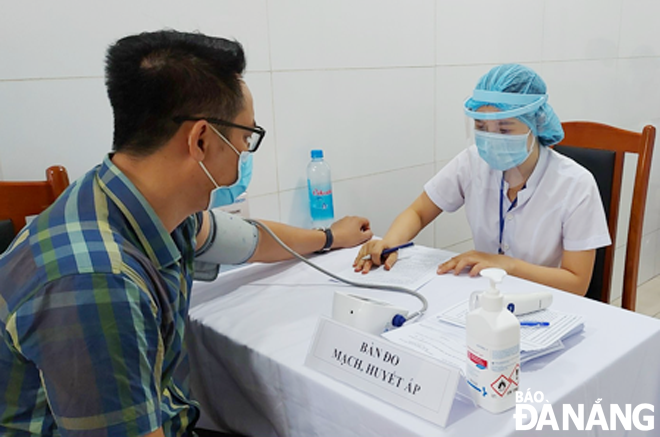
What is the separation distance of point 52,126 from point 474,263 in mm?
1024

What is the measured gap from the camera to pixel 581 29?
260cm

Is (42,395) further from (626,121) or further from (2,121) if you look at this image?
(626,121)

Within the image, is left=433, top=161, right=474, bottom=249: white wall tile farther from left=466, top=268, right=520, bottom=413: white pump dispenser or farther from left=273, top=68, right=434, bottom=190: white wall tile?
left=466, top=268, right=520, bottom=413: white pump dispenser

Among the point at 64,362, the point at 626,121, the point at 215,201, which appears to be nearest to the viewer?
the point at 64,362

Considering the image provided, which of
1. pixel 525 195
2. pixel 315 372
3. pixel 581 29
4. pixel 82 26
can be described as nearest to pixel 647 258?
pixel 581 29

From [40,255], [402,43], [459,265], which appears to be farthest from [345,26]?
[40,255]

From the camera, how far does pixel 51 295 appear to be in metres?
0.63

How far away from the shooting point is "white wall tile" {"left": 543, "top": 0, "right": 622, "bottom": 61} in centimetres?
245

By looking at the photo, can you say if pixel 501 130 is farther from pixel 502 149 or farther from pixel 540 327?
pixel 540 327

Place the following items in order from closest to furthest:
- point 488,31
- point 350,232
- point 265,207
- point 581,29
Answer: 1. point 350,232
2. point 265,207
3. point 488,31
4. point 581,29

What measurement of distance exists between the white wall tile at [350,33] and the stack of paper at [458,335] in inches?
38.1

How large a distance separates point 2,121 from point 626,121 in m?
2.92

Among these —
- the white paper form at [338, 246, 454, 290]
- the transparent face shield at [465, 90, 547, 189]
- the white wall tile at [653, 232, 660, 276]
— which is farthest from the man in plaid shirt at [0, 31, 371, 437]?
the white wall tile at [653, 232, 660, 276]

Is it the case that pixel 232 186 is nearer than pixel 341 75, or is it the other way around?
pixel 232 186
